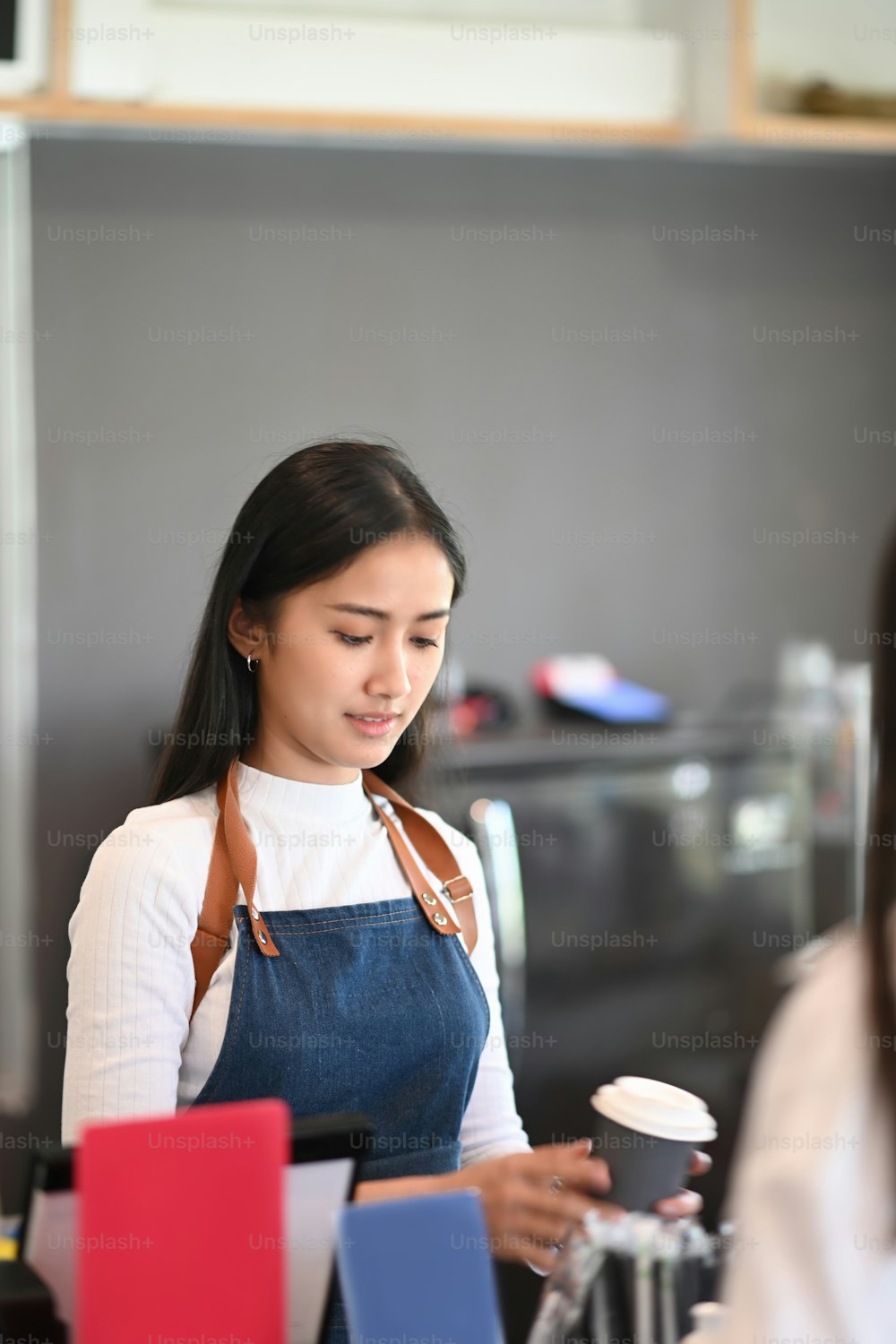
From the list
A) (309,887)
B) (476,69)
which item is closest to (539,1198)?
(309,887)

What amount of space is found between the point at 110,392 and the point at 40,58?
2.37ft

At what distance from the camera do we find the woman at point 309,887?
1305 mm

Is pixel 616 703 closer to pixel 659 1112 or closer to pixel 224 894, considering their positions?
pixel 224 894

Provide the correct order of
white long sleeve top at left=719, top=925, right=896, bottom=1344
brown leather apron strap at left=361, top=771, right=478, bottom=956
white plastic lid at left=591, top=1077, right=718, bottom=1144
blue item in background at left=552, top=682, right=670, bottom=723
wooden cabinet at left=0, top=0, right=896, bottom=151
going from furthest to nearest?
blue item in background at left=552, top=682, right=670, bottom=723
wooden cabinet at left=0, top=0, right=896, bottom=151
brown leather apron strap at left=361, top=771, right=478, bottom=956
white plastic lid at left=591, top=1077, right=718, bottom=1144
white long sleeve top at left=719, top=925, right=896, bottom=1344

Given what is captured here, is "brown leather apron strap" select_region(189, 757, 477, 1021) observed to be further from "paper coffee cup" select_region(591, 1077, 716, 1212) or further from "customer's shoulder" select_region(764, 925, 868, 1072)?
"customer's shoulder" select_region(764, 925, 868, 1072)

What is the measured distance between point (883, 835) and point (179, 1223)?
0.47m

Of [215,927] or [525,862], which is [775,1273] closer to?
[215,927]

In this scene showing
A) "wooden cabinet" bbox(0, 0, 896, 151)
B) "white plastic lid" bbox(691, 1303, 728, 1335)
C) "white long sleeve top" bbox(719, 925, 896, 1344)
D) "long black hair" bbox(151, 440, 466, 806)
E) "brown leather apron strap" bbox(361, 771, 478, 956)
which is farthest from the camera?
"wooden cabinet" bbox(0, 0, 896, 151)

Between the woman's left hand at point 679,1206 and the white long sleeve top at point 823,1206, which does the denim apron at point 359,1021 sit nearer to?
the woman's left hand at point 679,1206

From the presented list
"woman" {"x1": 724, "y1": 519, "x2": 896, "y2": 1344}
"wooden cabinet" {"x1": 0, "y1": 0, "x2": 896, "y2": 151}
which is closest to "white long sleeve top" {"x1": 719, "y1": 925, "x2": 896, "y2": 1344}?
"woman" {"x1": 724, "y1": 519, "x2": 896, "y2": 1344}

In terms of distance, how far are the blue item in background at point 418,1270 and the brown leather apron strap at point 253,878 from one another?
1.74 feet

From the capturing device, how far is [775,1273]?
742mm

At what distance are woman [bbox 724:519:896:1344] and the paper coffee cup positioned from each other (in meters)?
0.22

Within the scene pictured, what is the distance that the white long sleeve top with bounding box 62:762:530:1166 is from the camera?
127 centimetres
